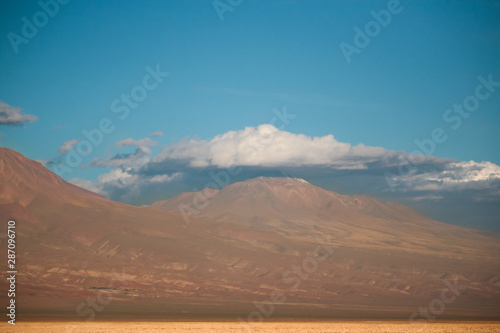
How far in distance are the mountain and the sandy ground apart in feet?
35.4

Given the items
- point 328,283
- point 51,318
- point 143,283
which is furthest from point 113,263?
point 51,318

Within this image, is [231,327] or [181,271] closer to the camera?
[231,327]

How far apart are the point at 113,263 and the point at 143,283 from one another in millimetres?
18009

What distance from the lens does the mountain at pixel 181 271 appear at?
90812mm

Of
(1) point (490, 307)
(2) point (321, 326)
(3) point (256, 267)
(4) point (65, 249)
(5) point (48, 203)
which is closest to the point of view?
(2) point (321, 326)

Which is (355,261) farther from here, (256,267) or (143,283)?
(143,283)

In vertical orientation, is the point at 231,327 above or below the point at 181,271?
below

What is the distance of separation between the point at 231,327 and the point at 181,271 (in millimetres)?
87914

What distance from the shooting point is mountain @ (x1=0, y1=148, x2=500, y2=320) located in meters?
90.8

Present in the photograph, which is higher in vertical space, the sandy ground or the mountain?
the mountain

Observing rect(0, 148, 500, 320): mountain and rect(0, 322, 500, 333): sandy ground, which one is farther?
rect(0, 148, 500, 320): mountain

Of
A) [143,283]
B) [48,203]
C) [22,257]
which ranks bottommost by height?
[143,283]

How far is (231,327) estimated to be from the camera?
59.5 meters

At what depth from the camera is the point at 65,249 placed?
14412 cm
